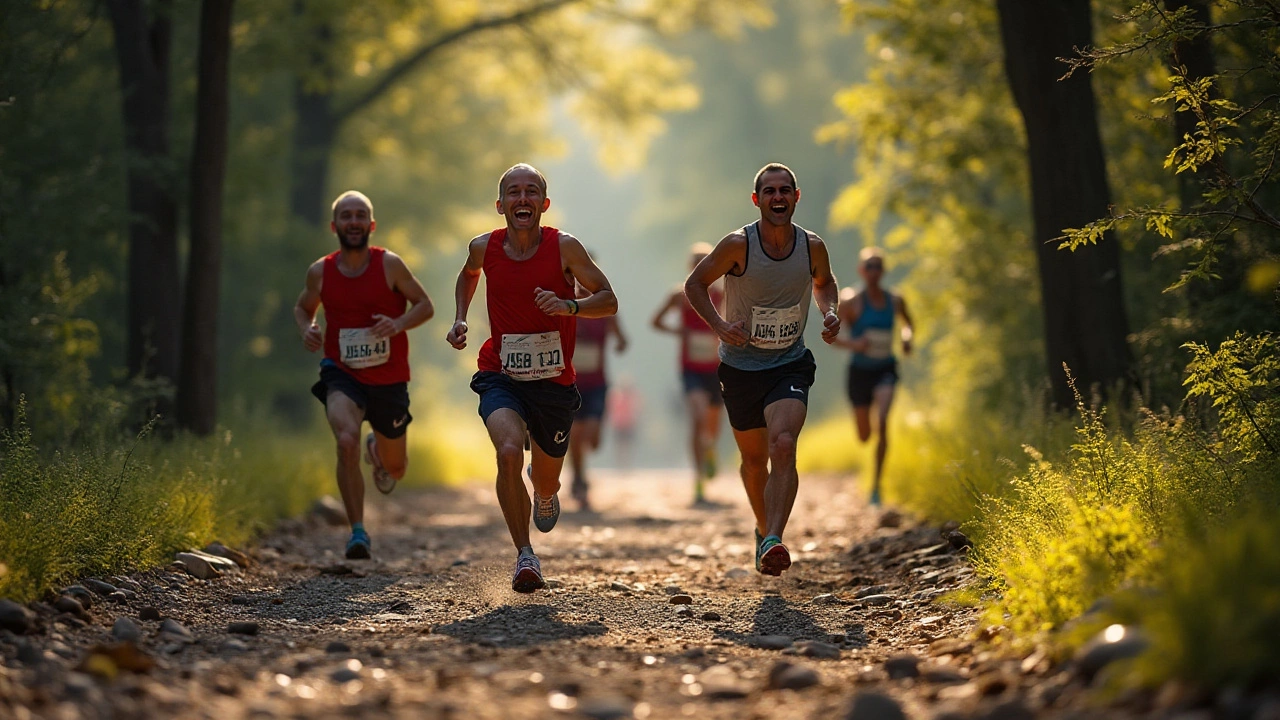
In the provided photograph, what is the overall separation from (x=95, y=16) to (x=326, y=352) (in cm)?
433

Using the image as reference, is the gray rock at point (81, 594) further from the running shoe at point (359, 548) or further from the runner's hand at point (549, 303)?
the runner's hand at point (549, 303)

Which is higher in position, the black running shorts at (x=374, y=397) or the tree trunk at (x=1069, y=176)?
the tree trunk at (x=1069, y=176)

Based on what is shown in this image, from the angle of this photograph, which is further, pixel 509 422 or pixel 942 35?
pixel 942 35

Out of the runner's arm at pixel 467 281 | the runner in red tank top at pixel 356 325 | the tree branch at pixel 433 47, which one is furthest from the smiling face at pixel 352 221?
the tree branch at pixel 433 47

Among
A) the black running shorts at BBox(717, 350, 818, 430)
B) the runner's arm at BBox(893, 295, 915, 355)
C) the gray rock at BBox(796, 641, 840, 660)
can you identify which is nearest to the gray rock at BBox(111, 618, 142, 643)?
the gray rock at BBox(796, 641, 840, 660)

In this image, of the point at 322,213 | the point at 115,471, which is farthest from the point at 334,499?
the point at 322,213

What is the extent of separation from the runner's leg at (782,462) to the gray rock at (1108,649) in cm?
294

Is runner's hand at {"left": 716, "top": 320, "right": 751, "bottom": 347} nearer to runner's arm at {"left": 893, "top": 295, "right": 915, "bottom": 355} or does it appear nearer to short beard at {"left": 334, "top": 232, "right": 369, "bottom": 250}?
short beard at {"left": 334, "top": 232, "right": 369, "bottom": 250}

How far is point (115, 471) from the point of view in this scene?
24.5 ft

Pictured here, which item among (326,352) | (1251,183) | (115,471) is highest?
(1251,183)

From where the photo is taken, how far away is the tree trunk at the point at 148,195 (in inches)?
448

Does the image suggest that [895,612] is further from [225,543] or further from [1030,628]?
[225,543]

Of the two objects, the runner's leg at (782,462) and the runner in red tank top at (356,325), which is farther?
the runner in red tank top at (356,325)

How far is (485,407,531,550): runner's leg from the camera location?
7223mm
